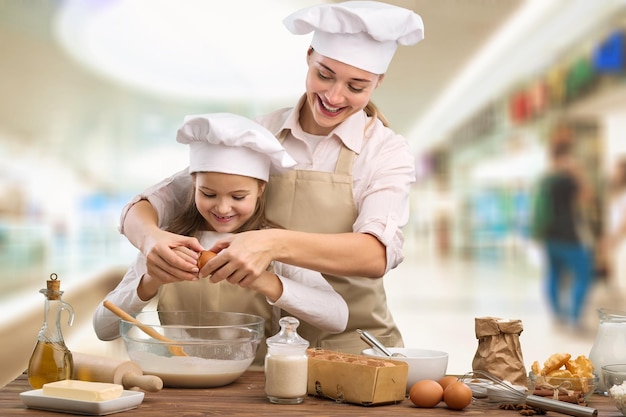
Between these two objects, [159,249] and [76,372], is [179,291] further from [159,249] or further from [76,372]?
[76,372]

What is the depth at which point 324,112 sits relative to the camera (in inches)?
87.0

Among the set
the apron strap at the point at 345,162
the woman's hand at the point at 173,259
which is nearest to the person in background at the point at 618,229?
the apron strap at the point at 345,162

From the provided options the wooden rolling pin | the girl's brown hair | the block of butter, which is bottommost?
the block of butter

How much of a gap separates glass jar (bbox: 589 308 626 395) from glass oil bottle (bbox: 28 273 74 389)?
1.09m

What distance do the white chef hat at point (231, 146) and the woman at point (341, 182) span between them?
18cm

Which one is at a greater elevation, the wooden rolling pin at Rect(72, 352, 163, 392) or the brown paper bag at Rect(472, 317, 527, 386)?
the brown paper bag at Rect(472, 317, 527, 386)

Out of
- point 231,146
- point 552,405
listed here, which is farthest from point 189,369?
point 552,405

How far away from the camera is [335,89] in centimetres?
217

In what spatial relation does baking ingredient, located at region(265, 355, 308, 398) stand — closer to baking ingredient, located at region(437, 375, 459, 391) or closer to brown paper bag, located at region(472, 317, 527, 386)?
baking ingredient, located at region(437, 375, 459, 391)

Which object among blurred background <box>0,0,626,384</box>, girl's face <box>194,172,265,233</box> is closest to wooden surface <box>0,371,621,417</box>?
girl's face <box>194,172,265,233</box>

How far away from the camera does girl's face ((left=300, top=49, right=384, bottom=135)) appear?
7.14ft

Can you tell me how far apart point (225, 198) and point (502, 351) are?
77cm

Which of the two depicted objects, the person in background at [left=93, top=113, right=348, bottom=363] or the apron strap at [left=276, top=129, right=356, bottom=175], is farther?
the apron strap at [left=276, top=129, right=356, bottom=175]

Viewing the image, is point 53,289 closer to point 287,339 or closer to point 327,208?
point 287,339
